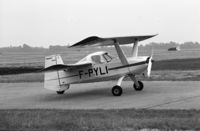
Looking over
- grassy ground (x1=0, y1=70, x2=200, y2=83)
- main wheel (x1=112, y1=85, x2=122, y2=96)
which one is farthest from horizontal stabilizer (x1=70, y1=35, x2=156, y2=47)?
grassy ground (x1=0, y1=70, x2=200, y2=83)

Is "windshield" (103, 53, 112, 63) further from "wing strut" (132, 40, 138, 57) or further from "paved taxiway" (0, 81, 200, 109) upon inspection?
"paved taxiway" (0, 81, 200, 109)

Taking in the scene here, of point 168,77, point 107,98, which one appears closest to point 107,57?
point 107,98

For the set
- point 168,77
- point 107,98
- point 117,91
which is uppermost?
point 168,77

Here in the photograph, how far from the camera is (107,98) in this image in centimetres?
1307

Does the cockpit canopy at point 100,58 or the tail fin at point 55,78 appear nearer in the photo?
the cockpit canopy at point 100,58

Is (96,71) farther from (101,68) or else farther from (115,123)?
(115,123)

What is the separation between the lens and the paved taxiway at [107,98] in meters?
11.0

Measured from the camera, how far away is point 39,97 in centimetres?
1462

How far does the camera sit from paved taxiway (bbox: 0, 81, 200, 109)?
1096 cm

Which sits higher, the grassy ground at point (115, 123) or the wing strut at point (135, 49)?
the wing strut at point (135, 49)

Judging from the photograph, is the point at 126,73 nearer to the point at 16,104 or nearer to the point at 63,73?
the point at 63,73

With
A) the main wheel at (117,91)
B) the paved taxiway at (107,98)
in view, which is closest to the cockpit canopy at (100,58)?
the paved taxiway at (107,98)

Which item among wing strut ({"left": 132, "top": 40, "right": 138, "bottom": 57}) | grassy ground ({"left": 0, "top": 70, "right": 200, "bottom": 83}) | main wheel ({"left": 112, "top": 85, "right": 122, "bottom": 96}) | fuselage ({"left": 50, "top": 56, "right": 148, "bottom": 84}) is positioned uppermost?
wing strut ({"left": 132, "top": 40, "right": 138, "bottom": 57})

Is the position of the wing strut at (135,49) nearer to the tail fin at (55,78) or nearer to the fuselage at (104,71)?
the fuselage at (104,71)
